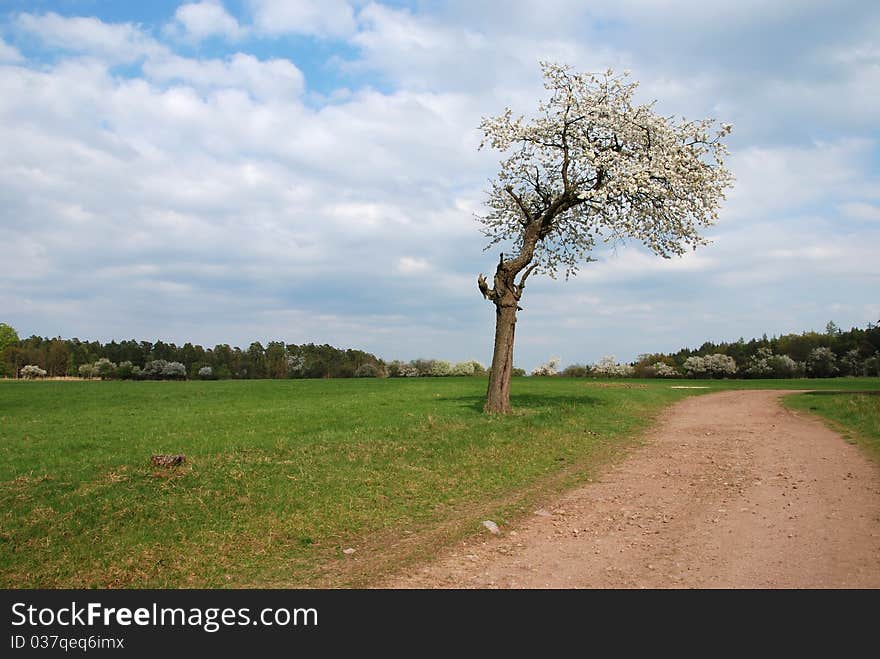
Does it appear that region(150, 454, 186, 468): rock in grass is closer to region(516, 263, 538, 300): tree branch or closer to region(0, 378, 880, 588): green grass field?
region(0, 378, 880, 588): green grass field

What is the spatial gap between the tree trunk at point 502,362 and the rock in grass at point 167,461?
13382mm

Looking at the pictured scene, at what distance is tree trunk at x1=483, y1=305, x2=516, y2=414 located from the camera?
83.5ft

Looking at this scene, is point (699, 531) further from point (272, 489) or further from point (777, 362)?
point (777, 362)

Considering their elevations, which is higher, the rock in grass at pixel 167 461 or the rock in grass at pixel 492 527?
the rock in grass at pixel 167 461

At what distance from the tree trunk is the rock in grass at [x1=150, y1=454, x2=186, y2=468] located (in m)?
13.4

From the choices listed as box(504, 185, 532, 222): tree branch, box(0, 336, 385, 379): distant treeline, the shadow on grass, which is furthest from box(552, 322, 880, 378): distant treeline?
box(504, 185, 532, 222): tree branch

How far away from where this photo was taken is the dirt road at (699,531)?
859cm

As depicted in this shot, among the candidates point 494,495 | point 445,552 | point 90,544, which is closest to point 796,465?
point 494,495

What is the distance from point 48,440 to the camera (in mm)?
21656

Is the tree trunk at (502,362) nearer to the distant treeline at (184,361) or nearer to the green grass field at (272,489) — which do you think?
the green grass field at (272,489)

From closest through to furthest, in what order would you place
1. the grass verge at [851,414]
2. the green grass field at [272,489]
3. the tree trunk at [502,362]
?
the green grass field at [272,489]
the grass verge at [851,414]
the tree trunk at [502,362]

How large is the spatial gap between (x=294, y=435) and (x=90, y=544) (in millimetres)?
10697

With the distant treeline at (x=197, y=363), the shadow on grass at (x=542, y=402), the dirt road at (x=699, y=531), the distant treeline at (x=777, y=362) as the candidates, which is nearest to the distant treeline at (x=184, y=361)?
A: the distant treeline at (x=197, y=363)
